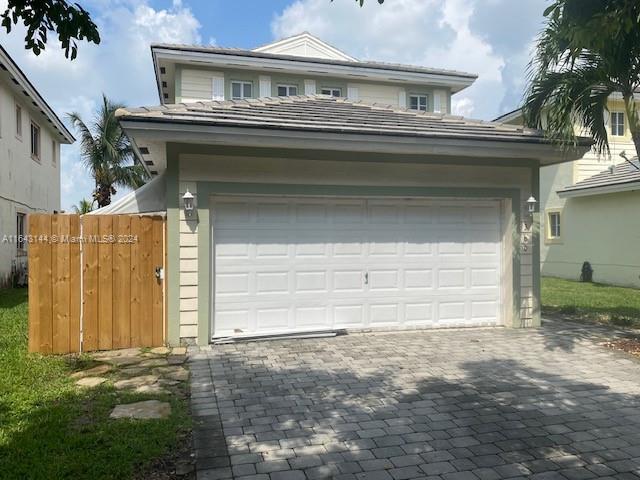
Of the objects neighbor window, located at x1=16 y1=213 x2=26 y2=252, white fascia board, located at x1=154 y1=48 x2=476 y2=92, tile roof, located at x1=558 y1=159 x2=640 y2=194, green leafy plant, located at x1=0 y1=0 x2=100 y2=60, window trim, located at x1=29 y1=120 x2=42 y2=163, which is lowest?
neighbor window, located at x1=16 y1=213 x2=26 y2=252

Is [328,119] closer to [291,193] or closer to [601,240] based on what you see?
[291,193]

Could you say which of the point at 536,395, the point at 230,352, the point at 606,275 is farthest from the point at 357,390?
the point at 606,275

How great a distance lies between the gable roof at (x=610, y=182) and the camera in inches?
623

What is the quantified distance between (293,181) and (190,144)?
5.55 feet

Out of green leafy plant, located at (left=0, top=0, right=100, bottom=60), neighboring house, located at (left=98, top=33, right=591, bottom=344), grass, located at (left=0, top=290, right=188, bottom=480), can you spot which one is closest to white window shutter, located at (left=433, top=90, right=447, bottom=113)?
neighboring house, located at (left=98, top=33, right=591, bottom=344)

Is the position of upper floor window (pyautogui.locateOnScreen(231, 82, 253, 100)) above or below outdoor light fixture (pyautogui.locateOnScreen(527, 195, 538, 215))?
above

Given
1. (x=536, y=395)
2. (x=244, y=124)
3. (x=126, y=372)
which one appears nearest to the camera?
(x=536, y=395)

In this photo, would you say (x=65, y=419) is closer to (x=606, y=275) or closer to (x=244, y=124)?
(x=244, y=124)

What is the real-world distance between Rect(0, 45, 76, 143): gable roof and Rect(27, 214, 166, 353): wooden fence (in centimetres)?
938

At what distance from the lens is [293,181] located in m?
8.12

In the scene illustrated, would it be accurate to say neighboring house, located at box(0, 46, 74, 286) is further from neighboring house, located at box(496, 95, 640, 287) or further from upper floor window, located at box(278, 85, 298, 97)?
neighboring house, located at box(496, 95, 640, 287)

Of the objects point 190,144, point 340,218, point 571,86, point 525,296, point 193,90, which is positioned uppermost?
point 193,90

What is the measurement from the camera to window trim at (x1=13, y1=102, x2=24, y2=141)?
16250 mm

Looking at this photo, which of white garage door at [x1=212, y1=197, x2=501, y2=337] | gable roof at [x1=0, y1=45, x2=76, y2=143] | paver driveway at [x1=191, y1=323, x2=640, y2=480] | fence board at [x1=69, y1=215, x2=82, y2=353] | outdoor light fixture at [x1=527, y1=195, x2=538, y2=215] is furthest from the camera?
gable roof at [x1=0, y1=45, x2=76, y2=143]
